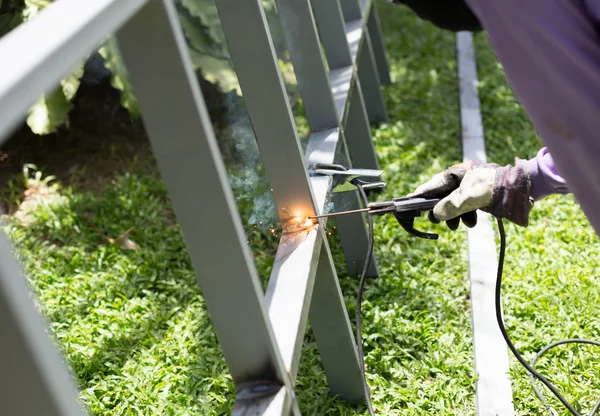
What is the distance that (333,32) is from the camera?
2.94 meters

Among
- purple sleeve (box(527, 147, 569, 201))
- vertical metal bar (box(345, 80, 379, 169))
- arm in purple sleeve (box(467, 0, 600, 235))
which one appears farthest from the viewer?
vertical metal bar (box(345, 80, 379, 169))

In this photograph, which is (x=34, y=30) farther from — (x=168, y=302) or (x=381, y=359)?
(x=168, y=302)

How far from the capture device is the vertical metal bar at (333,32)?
115 inches

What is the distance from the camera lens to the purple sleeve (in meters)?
1.76

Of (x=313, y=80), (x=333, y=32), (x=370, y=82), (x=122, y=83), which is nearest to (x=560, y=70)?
(x=313, y=80)

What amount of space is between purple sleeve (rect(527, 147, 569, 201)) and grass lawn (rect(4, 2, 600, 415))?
2.19 ft

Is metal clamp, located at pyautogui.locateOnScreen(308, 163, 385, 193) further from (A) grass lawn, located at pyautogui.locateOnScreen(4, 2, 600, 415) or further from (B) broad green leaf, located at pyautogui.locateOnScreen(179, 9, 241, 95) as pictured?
(B) broad green leaf, located at pyautogui.locateOnScreen(179, 9, 241, 95)

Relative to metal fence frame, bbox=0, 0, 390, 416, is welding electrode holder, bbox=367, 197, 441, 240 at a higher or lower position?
lower

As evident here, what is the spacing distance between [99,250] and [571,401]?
75.0 inches

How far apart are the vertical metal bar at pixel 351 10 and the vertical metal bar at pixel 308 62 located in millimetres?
1183

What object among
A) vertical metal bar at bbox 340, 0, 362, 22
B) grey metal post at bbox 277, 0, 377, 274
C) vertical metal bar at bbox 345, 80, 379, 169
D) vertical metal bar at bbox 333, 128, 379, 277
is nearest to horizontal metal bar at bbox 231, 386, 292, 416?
grey metal post at bbox 277, 0, 377, 274

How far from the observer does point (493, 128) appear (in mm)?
3900

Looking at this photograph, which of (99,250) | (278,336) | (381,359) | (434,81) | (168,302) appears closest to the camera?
(278,336)

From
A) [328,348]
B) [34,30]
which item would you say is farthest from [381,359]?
[34,30]
